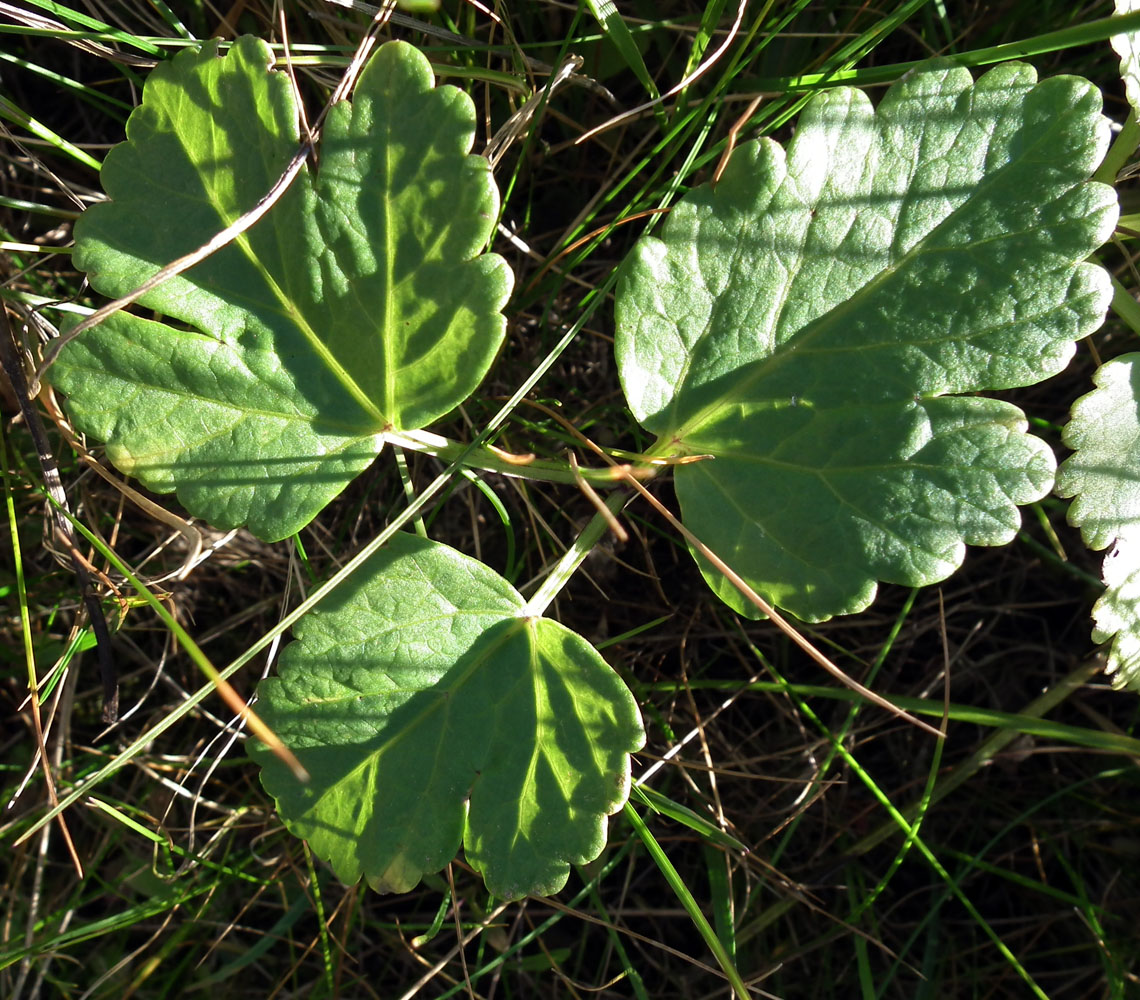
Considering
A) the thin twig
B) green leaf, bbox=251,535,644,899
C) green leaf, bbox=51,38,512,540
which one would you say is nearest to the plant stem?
green leaf, bbox=51,38,512,540

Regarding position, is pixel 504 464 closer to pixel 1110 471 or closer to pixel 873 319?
pixel 873 319

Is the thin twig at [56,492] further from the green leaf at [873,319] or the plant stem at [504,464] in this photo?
the green leaf at [873,319]

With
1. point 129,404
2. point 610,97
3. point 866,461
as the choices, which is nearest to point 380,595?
point 129,404

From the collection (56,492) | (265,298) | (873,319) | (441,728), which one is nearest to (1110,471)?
(873,319)

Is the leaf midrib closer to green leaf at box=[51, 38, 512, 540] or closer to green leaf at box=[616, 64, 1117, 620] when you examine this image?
green leaf at box=[616, 64, 1117, 620]

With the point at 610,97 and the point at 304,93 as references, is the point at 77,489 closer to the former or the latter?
the point at 304,93

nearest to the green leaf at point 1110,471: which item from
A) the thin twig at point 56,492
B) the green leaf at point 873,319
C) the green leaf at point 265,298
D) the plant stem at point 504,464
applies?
the green leaf at point 873,319
